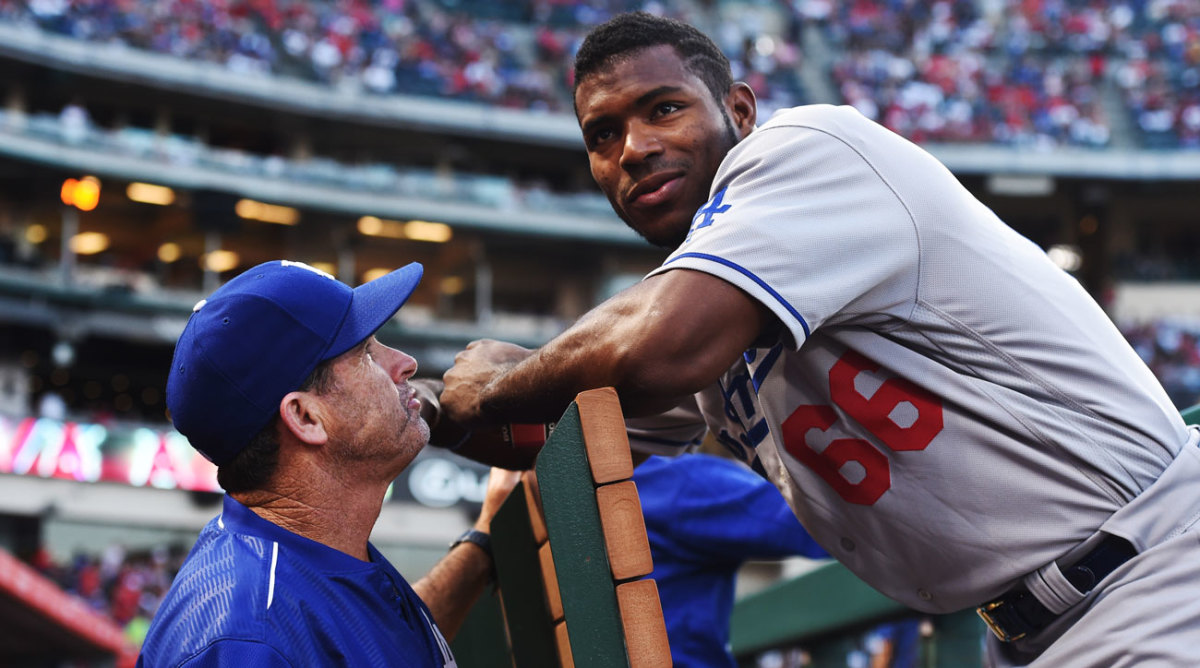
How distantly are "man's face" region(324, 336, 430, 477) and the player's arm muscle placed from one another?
0.44m

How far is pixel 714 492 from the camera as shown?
11.5 ft

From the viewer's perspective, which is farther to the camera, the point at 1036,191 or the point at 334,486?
the point at 1036,191

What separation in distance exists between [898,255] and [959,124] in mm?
32675

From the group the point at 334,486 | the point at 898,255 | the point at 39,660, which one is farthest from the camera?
the point at 39,660

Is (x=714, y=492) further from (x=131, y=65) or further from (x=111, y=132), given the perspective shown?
(x=111, y=132)

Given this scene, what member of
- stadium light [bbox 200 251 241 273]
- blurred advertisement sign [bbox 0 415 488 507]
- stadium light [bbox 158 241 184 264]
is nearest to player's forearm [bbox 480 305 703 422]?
blurred advertisement sign [bbox 0 415 488 507]

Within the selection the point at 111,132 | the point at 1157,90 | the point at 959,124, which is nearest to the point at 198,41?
the point at 111,132

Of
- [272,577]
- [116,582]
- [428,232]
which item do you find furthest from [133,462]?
[272,577]

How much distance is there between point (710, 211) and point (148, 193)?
30.6 metres

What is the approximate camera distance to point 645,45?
243cm

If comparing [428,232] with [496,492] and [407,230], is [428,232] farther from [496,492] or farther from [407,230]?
[496,492]

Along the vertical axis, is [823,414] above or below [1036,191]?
above

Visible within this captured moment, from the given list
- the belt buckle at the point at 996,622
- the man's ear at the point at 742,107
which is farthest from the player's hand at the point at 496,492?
the belt buckle at the point at 996,622

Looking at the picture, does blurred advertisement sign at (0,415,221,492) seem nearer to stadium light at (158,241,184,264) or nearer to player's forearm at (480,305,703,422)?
stadium light at (158,241,184,264)
